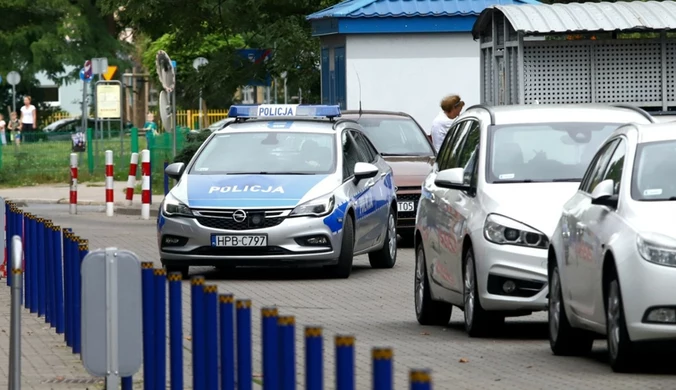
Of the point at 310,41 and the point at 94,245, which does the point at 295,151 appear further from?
the point at 310,41

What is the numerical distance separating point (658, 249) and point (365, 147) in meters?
9.43

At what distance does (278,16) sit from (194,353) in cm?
2712

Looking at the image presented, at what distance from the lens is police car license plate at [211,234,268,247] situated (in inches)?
648

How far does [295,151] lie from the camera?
58.1ft

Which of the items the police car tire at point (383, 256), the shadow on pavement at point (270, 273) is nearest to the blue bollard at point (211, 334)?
the shadow on pavement at point (270, 273)

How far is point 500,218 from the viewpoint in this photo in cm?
1152

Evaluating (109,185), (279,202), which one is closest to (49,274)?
(279,202)

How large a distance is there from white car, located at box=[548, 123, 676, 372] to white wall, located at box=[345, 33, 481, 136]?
17425 millimetres

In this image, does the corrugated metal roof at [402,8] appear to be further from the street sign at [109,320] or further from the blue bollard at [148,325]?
the street sign at [109,320]

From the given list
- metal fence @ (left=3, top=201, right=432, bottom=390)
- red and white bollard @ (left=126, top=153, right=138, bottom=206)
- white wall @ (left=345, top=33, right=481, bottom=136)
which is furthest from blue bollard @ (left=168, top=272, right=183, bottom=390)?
red and white bollard @ (left=126, top=153, right=138, bottom=206)

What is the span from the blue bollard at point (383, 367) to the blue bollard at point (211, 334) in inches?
99.1

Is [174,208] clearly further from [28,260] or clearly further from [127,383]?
[127,383]

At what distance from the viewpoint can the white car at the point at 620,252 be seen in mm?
9422

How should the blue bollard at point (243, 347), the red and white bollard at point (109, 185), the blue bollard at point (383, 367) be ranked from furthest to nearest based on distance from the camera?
the red and white bollard at point (109, 185) < the blue bollard at point (243, 347) < the blue bollard at point (383, 367)
